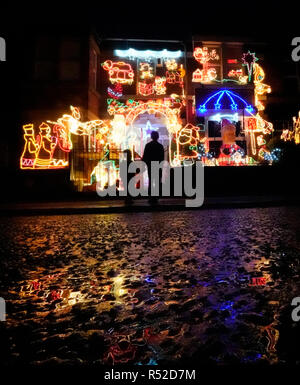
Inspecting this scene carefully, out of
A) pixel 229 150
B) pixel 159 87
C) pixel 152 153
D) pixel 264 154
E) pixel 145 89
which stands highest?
pixel 159 87

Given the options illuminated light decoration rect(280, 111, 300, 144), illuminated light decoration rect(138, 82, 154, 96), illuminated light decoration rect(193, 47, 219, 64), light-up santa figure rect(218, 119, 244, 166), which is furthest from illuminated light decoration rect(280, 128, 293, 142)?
illuminated light decoration rect(138, 82, 154, 96)

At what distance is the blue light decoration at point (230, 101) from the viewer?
15.5m

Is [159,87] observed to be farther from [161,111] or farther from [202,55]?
[202,55]

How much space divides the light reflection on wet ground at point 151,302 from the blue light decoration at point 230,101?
507 inches

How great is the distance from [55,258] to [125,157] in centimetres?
763

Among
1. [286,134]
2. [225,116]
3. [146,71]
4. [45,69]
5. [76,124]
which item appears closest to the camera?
[76,124]

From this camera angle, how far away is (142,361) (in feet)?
4.01

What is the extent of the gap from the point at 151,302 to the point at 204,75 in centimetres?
1712

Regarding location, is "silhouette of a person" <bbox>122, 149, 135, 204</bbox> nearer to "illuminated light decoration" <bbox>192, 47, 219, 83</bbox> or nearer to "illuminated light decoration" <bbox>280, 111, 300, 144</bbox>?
"illuminated light decoration" <bbox>192, 47, 219, 83</bbox>

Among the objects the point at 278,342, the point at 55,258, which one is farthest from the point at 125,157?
the point at 278,342

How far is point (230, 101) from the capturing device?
15.6 m

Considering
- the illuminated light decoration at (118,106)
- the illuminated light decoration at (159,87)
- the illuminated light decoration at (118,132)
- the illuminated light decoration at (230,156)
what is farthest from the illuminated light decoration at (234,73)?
the illuminated light decoration at (118,132)

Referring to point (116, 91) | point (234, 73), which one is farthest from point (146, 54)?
point (234, 73)

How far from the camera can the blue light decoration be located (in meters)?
15.5
